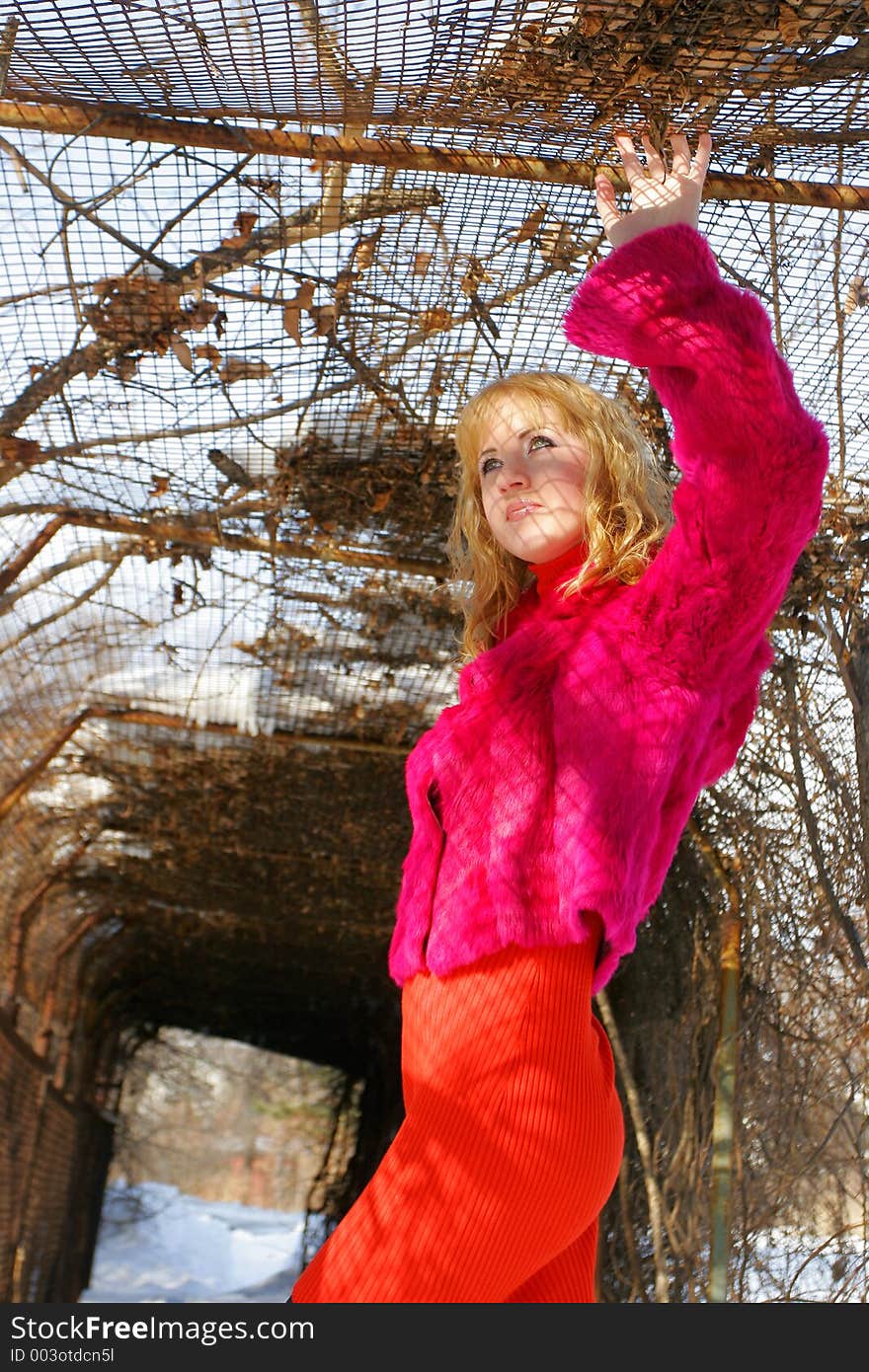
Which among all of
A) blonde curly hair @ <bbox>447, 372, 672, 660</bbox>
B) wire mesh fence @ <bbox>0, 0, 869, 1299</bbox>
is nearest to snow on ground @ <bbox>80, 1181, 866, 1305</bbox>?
wire mesh fence @ <bbox>0, 0, 869, 1299</bbox>

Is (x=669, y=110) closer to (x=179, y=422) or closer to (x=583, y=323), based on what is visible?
(x=583, y=323)

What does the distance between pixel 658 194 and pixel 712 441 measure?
0.27 metres

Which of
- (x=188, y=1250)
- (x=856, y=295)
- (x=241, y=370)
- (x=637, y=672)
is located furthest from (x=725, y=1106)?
(x=188, y=1250)

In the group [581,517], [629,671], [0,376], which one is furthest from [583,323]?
[0,376]

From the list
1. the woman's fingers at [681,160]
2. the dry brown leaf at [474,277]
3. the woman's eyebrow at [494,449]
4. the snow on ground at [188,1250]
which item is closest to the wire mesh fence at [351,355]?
the dry brown leaf at [474,277]

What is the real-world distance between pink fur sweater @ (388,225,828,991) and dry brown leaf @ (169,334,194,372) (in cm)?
160

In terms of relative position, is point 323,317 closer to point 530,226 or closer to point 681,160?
point 530,226

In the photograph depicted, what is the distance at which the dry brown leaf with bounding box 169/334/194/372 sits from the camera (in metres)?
2.74

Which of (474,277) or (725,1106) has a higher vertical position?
(474,277)

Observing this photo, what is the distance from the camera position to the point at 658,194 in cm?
129

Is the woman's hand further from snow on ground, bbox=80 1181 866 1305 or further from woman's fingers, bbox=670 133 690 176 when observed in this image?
snow on ground, bbox=80 1181 866 1305

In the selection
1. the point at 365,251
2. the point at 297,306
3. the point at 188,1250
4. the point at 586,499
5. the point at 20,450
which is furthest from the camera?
the point at 188,1250

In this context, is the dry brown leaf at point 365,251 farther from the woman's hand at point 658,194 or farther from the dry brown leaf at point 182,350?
the woman's hand at point 658,194

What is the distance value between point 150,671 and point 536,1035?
3.48 m
